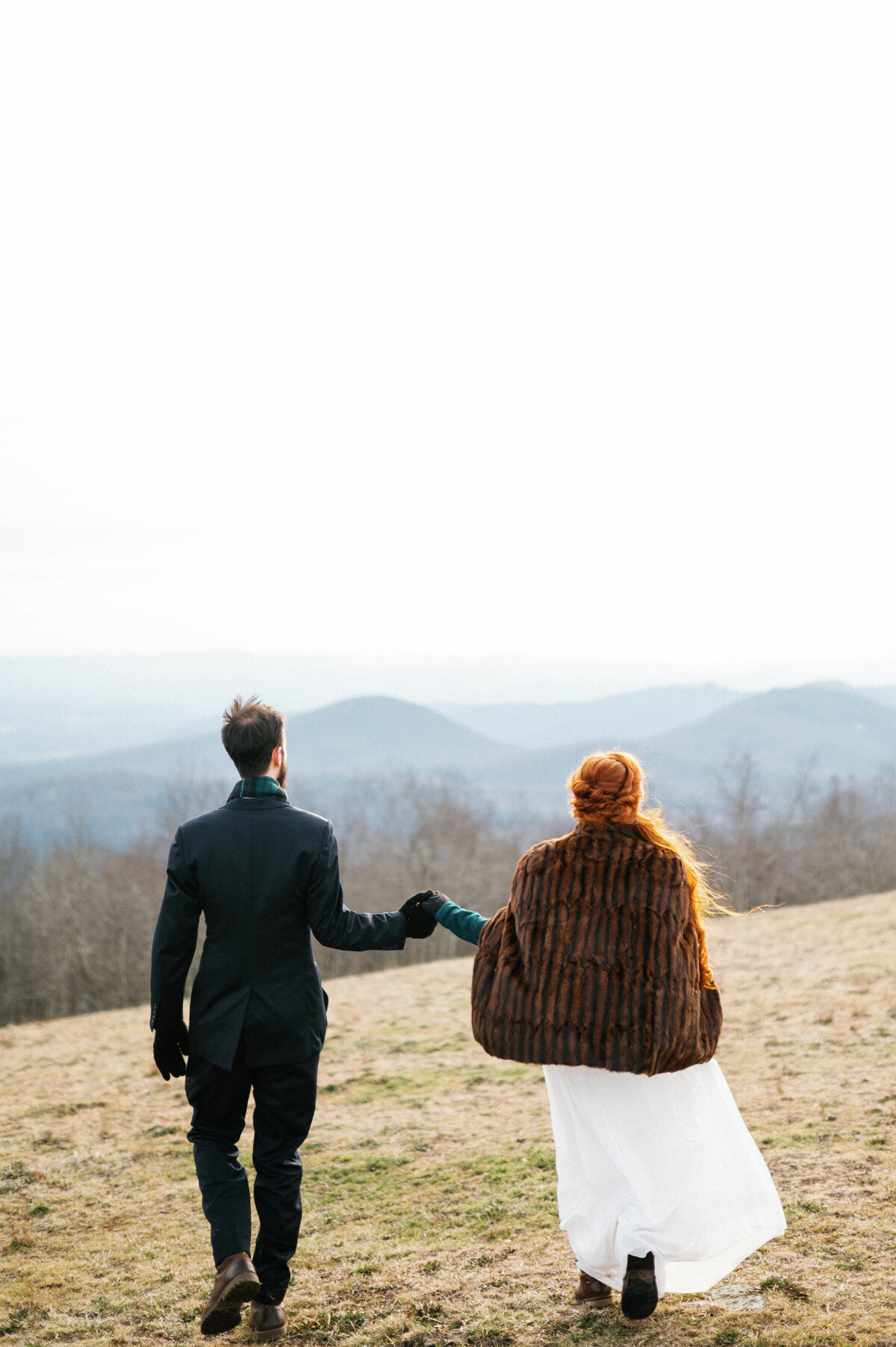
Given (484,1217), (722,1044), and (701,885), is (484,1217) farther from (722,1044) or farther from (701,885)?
(722,1044)

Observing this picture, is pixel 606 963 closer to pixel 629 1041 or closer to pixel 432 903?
pixel 629 1041

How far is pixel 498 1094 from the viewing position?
25.6 ft

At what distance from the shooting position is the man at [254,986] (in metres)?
3.75

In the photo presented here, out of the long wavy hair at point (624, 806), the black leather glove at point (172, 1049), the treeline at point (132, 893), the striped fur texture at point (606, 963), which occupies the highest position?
the long wavy hair at point (624, 806)

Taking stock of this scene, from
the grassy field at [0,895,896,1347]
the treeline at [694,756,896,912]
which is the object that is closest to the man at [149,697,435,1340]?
the grassy field at [0,895,896,1347]

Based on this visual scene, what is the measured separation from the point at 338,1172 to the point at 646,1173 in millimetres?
3214

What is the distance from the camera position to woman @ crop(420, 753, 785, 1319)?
355 centimetres

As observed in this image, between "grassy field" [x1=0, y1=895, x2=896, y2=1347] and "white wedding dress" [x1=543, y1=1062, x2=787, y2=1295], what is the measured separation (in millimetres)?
254

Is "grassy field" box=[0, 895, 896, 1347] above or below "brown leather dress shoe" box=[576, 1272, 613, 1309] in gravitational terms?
below

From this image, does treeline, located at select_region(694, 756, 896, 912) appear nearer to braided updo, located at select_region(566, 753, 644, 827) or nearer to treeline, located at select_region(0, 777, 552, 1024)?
treeline, located at select_region(0, 777, 552, 1024)

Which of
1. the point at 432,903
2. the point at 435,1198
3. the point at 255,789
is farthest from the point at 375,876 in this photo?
the point at 255,789

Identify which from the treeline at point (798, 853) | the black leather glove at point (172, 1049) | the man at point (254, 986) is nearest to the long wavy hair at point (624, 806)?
the man at point (254, 986)

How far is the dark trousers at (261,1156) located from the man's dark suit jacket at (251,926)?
4.0 inches

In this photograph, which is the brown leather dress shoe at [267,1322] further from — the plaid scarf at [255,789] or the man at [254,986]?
the plaid scarf at [255,789]
